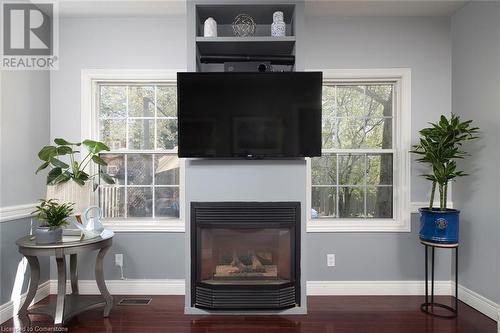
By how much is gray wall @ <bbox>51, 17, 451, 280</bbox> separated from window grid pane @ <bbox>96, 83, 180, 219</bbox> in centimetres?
25

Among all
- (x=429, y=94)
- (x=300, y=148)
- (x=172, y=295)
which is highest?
(x=429, y=94)

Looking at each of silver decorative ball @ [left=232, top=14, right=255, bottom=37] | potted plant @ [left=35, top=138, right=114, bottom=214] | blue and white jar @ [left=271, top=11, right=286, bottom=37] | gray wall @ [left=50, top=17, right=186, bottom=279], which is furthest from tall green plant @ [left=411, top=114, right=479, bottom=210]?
potted plant @ [left=35, top=138, right=114, bottom=214]

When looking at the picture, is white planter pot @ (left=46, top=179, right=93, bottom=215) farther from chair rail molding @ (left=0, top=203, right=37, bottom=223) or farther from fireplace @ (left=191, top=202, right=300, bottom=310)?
fireplace @ (left=191, top=202, right=300, bottom=310)

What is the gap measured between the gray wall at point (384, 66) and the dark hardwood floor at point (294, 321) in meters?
0.38

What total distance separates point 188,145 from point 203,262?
101 centimetres

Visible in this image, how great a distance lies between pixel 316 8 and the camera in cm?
310

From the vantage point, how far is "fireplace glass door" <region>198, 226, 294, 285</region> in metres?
2.77

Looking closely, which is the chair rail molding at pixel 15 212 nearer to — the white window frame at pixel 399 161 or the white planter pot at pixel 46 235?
the white planter pot at pixel 46 235

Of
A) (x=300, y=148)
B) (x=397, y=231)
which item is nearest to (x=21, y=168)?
(x=300, y=148)

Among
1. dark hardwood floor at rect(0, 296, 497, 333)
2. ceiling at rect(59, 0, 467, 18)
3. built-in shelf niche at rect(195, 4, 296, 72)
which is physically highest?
ceiling at rect(59, 0, 467, 18)

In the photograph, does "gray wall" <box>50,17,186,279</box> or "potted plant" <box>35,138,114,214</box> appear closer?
"potted plant" <box>35,138,114,214</box>

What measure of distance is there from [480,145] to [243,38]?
7.53ft

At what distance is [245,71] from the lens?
2795mm

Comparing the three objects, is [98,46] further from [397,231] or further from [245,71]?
[397,231]
